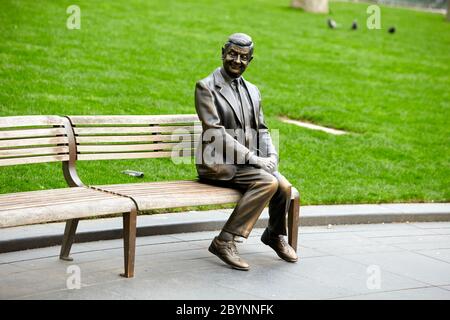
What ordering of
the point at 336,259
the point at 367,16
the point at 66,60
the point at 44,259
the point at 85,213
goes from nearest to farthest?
the point at 85,213, the point at 44,259, the point at 336,259, the point at 66,60, the point at 367,16

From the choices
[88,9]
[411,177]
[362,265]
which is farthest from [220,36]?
[362,265]

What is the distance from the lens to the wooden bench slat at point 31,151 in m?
6.47

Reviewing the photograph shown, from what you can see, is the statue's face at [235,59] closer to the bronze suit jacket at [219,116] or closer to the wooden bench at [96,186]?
the bronze suit jacket at [219,116]

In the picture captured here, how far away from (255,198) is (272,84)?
6927 millimetres

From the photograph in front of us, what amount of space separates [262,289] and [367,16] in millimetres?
18646

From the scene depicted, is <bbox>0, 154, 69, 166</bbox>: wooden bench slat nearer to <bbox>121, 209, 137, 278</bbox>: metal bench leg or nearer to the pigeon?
<bbox>121, 209, 137, 278</bbox>: metal bench leg

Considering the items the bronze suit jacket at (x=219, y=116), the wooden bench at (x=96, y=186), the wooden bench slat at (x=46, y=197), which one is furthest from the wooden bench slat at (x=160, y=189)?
the wooden bench slat at (x=46, y=197)

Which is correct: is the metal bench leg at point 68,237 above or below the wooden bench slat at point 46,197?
below

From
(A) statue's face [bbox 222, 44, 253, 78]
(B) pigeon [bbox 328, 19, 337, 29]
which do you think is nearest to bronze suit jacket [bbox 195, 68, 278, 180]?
(A) statue's face [bbox 222, 44, 253, 78]

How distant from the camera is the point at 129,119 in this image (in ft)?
23.5

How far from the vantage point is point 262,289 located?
616 cm

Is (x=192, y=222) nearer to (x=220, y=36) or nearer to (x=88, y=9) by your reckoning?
(x=220, y=36)

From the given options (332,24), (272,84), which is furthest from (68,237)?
(332,24)

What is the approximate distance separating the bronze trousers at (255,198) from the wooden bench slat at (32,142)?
1.28 meters
